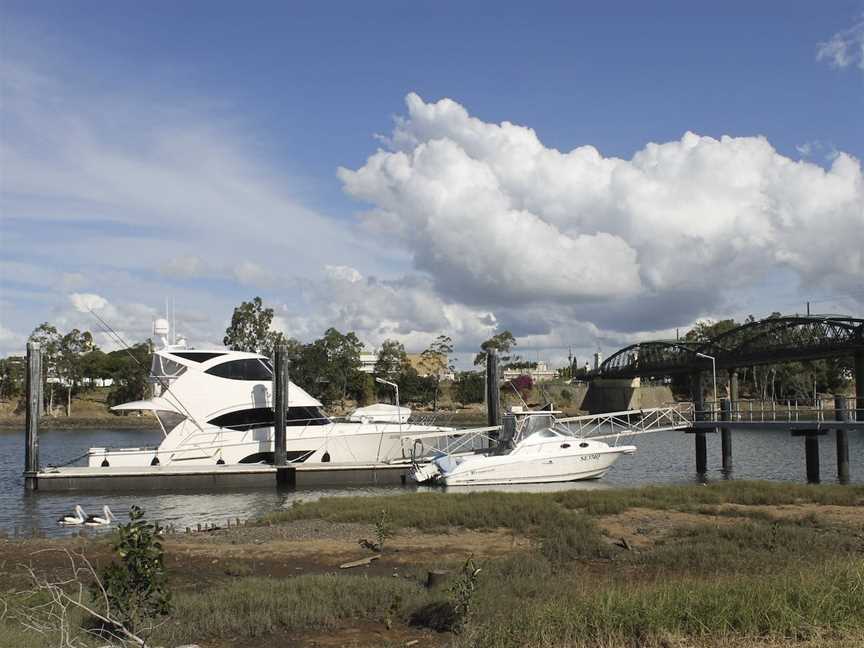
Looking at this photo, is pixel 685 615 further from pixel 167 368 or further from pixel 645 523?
pixel 167 368

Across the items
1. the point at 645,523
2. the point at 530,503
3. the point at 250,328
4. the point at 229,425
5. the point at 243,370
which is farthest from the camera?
the point at 250,328

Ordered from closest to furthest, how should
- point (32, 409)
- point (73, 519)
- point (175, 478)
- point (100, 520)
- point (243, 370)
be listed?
1. point (100, 520)
2. point (73, 519)
3. point (32, 409)
4. point (175, 478)
5. point (243, 370)

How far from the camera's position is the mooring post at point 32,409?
99.6 feet

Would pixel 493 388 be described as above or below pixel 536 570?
above

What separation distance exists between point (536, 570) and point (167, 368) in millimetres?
25109

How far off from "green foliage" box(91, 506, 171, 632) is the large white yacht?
79.8ft

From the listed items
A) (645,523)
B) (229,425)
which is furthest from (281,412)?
(645,523)

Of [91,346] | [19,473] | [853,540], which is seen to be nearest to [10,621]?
[853,540]

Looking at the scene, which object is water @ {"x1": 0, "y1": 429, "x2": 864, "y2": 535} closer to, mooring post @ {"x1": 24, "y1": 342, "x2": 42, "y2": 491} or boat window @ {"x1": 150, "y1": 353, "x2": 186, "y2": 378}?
mooring post @ {"x1": 24, "y1": 342, "x2": 42, "y2": 491}

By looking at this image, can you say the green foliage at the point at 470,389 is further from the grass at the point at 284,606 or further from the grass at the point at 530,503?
the grass at the point at 284,606

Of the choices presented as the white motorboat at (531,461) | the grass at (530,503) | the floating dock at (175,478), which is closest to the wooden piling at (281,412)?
the floating dock at (175,478)

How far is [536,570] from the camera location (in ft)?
41.8

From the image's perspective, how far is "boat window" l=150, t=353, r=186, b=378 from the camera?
33.9m

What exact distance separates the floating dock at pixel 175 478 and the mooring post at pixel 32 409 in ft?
0.85
